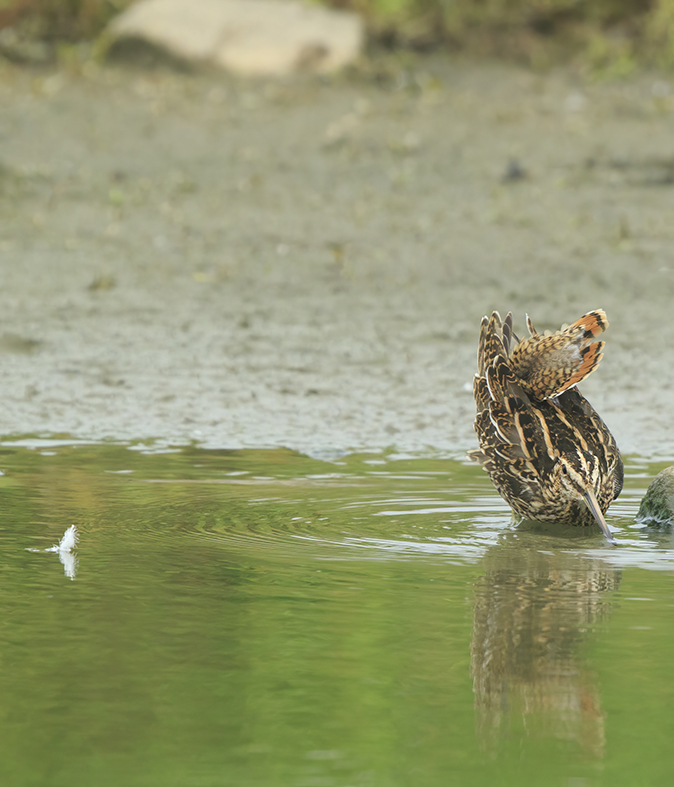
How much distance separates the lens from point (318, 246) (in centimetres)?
1217

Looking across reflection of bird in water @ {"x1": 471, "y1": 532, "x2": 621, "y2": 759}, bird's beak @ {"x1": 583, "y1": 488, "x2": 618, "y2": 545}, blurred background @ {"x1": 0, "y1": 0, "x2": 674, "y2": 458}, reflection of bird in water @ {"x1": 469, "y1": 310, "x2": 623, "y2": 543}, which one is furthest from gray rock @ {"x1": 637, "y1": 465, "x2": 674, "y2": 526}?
blurred background @ {"x1": 0, "y1": 0, "x2": 674, "y2": 458}

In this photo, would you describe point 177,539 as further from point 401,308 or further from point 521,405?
point 401,308

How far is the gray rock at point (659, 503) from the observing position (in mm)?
5969

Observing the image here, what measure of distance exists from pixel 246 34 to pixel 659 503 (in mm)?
11365

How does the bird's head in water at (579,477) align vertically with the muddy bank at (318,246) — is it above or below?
below

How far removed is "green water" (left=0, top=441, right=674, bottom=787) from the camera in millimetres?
3369

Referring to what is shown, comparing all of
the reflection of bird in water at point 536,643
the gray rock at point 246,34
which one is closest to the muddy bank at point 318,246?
the gray rock at point 246,34

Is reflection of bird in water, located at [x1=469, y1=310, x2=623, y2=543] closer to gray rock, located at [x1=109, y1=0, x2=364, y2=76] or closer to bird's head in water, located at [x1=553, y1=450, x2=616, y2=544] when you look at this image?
bird's head in water, located at [x1=553, y1=450, x2=616, y2=544]

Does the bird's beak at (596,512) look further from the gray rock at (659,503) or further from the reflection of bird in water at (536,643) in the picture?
the gray rock at (659,503)

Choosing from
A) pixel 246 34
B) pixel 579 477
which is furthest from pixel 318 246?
pixel 579 477

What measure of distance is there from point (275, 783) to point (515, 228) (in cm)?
982

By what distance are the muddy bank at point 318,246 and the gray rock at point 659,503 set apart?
1.42 metres

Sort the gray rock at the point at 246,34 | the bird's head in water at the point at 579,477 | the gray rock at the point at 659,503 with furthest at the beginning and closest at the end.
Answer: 1. the gray rock at the point at 246,34
2. the gray rock at the point at 659,503
3. the bird's head in water at the point at 579,477

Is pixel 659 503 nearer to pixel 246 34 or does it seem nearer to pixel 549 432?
pixel 549 432
